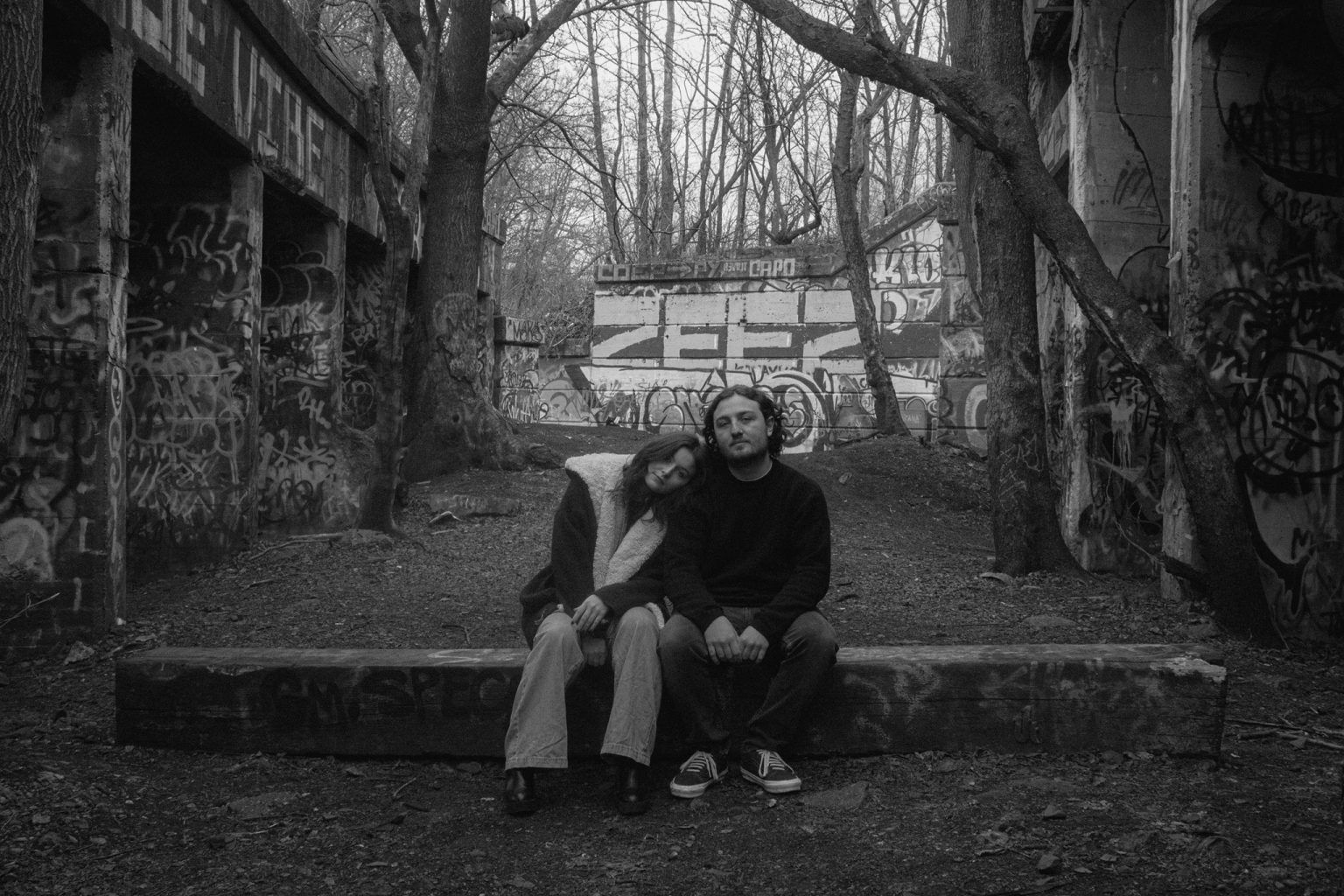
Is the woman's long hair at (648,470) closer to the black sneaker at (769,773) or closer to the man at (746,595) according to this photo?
the man at (746,595)

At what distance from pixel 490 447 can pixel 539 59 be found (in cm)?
889

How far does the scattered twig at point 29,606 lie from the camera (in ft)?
20.6

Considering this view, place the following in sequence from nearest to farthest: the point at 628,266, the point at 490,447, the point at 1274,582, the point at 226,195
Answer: the point at 1274,582 < the point at 226,195 < the point at 490,447 < the point at 628,266

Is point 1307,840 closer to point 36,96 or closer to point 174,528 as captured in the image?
point 36,96

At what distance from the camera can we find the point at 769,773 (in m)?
4.10

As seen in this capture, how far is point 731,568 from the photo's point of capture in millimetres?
4449

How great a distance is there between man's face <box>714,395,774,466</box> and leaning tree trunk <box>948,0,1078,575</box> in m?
3.96

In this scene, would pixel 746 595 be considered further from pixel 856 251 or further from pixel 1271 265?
pixel 856 251

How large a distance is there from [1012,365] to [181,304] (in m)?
6.24

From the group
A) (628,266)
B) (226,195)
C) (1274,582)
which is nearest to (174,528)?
(226,195)

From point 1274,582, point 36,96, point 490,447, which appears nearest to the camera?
point 36,96

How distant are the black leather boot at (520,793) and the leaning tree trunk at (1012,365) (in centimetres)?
480

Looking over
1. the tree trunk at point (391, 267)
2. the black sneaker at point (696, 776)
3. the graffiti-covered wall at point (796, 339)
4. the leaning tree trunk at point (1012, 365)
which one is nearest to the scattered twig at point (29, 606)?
the tree trunk at point (391, 267)

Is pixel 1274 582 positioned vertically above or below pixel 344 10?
below
